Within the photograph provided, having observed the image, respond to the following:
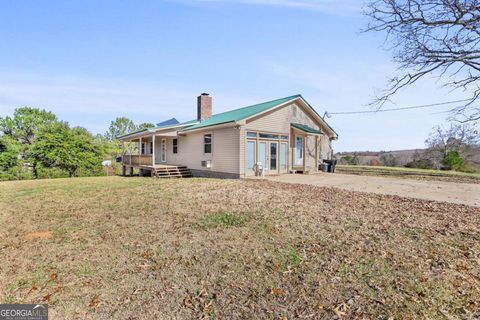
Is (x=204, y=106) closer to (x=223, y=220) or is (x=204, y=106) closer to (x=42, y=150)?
(x=223, y=220)

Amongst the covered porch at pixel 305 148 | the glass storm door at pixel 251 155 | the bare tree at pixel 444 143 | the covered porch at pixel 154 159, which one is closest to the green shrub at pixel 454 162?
the bare tree at pixel 444 143

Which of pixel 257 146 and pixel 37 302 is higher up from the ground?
pixel 257 146

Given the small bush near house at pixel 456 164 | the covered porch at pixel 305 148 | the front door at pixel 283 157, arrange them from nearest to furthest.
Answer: the front door at pixel 283 157, the covered porch at pixel 305 148, the small bush near house at pixel 456 164

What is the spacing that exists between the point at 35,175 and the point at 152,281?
2837cm

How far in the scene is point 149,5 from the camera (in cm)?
987

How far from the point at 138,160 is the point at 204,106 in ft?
22.0

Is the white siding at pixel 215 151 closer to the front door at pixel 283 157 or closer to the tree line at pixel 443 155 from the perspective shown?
the front door at pixel 283 157

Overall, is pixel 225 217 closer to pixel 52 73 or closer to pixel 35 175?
pixel 52 73

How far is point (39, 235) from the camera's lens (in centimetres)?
494

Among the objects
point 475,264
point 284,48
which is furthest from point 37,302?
point 284,48

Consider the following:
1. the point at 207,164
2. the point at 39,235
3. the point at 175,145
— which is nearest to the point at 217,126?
the point at 207,164

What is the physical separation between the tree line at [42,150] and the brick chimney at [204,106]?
14.0 metres

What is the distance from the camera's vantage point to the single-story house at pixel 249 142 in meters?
14.3

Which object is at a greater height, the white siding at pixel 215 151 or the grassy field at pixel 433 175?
the white siding at pixel 215 151
